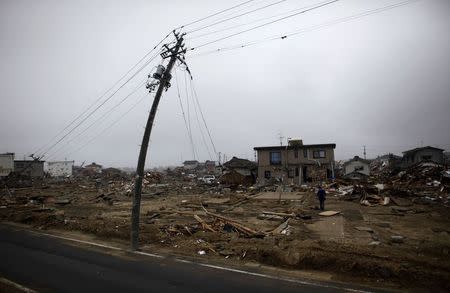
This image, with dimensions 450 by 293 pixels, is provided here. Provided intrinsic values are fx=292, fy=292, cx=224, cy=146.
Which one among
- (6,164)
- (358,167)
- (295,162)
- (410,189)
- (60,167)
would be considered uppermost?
(6,164)

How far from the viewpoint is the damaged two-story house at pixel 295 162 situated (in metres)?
45.8

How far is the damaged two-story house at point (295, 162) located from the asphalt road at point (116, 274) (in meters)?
36.9

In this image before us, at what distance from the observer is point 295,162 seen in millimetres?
46812

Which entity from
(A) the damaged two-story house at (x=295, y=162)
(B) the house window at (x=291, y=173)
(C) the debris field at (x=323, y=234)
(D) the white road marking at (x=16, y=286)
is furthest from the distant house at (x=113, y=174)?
(D) the white road marking at (x=16, y=286)

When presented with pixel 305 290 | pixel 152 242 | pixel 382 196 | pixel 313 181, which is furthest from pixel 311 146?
pixel 305 290

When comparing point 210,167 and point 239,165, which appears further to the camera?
point 210,167

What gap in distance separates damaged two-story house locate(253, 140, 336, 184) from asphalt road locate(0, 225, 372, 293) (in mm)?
36925

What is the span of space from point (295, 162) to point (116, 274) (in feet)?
132

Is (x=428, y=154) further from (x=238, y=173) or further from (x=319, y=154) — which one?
(x=238, y=173)

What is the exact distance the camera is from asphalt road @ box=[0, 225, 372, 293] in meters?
8.19

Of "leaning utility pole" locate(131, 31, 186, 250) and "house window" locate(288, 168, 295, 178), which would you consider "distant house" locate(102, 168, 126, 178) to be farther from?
"leaning utility pole" locate(131, 31, 186, 250)

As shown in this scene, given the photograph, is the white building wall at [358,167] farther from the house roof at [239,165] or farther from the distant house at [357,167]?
the house roof at [239,165]

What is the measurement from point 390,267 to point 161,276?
699cm

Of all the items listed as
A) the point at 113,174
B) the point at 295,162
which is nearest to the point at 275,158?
the point at 295,162
